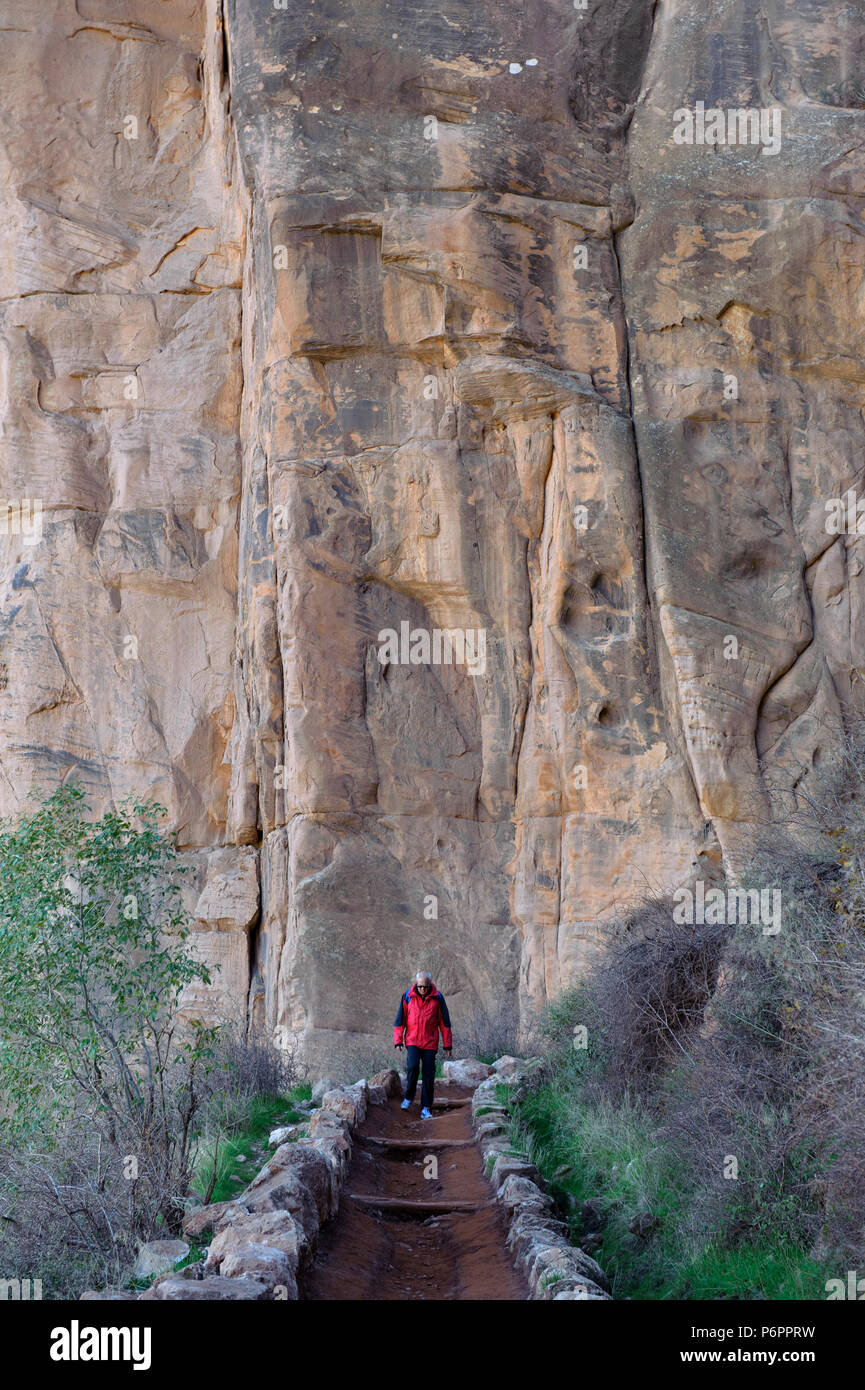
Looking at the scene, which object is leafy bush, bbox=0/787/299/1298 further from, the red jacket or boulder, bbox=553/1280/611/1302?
boulder, bbox=553/1280/611/1302

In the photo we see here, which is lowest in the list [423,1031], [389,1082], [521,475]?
[389,1082]

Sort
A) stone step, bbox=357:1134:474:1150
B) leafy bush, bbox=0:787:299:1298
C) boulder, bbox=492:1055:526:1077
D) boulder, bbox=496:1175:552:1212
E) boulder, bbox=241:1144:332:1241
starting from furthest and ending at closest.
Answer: boulder, bbox=492:1055:526:1077 → stone step, bbox=357:1134:474:1150 → leafy bush, bbox=0:787:299:1298 → boulder, bbox=496:1175:552:1212 → boulder, bbox=241:1144:332:1241

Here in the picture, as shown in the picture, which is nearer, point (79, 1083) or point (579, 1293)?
point (579, 1293)

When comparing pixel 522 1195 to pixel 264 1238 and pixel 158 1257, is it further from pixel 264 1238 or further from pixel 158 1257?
pixel 158 1257

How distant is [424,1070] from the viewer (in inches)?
481

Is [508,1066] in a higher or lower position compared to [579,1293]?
lower

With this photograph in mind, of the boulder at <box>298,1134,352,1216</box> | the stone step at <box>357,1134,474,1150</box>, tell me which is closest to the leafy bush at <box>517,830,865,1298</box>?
the stone step at <box>357,1134,474,1150</box>

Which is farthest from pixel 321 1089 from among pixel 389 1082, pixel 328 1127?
pixel 328 1127

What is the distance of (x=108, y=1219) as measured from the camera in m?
8.78

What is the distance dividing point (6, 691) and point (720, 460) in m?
13.1

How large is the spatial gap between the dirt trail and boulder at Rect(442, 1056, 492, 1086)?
2.91 meters

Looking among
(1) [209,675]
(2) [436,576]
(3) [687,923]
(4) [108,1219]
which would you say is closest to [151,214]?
(1) [209,675]

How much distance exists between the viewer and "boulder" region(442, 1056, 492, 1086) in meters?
14.7

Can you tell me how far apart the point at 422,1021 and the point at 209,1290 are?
6.63 metres
